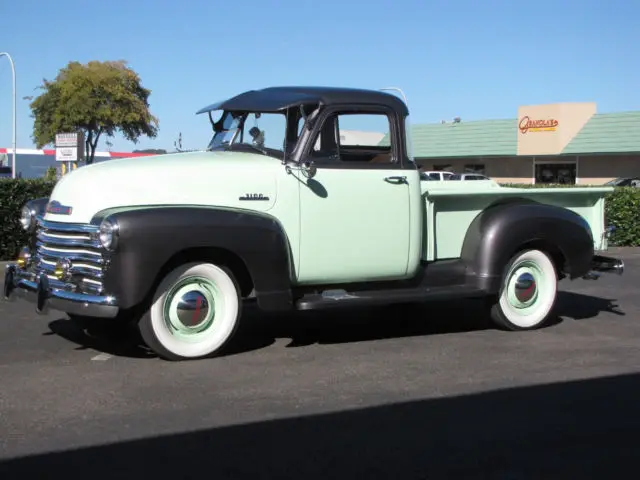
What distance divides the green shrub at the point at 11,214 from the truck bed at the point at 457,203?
7620mm

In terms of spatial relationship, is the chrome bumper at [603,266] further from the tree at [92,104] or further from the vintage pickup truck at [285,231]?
the tree at [92,104]

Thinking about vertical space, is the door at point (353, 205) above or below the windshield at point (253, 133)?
below

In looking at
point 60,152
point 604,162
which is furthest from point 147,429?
point 604,162

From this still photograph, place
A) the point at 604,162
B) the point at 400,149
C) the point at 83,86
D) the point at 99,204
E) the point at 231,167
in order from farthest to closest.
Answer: the point at 83,86 < the point at 604,162 < the point at 400,149 < the point at 231,167 < the point at 99,204

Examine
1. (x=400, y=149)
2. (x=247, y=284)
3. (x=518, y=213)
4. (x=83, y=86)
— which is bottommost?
(x=247, y=284)

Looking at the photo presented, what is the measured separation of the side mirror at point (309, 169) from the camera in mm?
5989

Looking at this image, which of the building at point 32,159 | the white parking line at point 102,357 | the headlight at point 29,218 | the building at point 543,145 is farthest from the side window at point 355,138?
the building at point 32,159

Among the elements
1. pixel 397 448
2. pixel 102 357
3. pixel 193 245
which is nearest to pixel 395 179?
pixel 193 245

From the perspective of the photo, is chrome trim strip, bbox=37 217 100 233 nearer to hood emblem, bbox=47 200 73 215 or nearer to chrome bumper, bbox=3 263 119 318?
hood emblem, bbox=47 200 73 215

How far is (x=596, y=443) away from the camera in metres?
4.10

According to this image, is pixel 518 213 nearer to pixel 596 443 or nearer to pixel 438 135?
pixel 596 443

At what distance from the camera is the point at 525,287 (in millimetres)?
7312

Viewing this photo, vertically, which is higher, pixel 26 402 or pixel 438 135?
pixel 438 135

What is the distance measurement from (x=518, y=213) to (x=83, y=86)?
1366 inches
